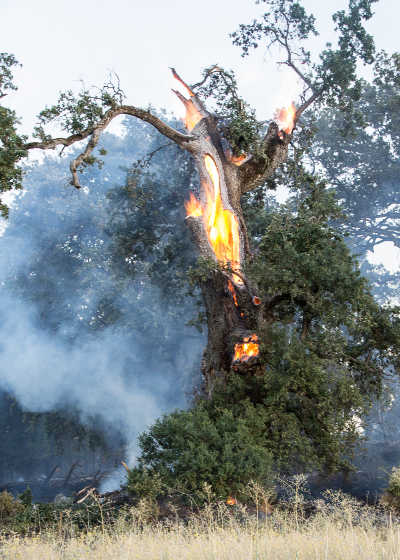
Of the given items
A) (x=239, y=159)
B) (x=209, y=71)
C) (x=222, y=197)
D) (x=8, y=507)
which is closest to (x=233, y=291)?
(x=222, y=197)

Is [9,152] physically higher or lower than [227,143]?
lower

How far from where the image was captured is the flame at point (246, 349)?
11.8 meters

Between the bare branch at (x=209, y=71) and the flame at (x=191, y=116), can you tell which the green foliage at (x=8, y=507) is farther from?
the bare branch at (x=209, y=71)

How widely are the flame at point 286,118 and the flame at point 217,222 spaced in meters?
2.34

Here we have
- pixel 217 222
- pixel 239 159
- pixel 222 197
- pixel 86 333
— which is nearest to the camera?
pixel 222 197

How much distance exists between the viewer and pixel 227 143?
1508 centimetres

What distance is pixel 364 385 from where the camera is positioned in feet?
42.3

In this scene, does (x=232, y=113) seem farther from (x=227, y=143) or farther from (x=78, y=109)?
(x=78, y=109)

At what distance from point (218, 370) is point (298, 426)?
244 cm

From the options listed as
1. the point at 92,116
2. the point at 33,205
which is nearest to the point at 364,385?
the point at 92,116

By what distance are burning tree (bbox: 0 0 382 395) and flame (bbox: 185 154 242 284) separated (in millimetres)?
27

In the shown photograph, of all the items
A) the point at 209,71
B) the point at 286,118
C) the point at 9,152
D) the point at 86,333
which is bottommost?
the point at 9,152

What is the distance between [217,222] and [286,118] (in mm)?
3852

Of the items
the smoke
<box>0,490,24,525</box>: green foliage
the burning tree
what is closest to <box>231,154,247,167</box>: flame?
the burning tree
